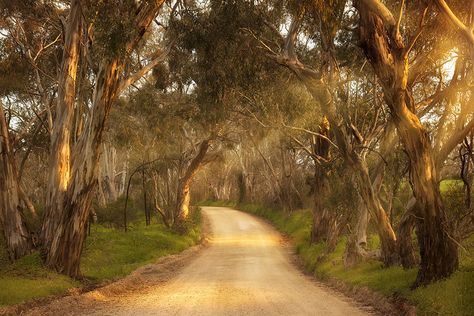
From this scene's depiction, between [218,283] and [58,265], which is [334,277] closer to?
[218,283]

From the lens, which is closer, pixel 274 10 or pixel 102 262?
pixel 274 10

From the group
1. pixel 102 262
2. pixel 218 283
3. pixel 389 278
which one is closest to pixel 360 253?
pixel 389 278

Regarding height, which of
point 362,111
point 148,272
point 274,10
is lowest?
point 148,272

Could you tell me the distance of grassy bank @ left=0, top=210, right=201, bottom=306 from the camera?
989 cm

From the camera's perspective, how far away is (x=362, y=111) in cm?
1667

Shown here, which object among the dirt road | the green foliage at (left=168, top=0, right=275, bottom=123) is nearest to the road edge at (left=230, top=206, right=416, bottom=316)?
the dirt road

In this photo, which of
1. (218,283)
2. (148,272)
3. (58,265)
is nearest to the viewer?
(58,265)

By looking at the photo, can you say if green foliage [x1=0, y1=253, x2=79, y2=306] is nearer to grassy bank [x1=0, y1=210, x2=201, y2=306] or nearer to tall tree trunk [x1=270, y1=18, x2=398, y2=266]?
A: grassy bank [x1=0, y1=210, x2=201, y2=306]

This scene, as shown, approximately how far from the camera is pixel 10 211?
1240cm

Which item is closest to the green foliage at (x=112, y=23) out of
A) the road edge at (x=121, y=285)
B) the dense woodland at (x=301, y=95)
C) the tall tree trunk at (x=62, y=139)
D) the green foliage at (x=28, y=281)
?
the dense woodland at (x=301, y=95)

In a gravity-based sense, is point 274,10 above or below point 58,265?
above

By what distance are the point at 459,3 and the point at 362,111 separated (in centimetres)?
693

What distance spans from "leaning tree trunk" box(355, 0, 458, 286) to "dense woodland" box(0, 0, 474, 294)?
2 centimetres

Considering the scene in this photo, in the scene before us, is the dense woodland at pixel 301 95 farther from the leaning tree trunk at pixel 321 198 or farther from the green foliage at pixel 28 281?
the green foliage at pixel 28 281
